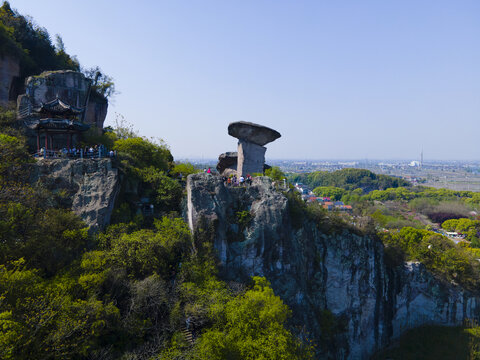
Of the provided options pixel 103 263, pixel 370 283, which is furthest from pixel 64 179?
pixel 370 283

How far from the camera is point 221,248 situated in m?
17.3

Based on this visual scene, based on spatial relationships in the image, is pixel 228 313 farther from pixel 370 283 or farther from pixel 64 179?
pixel 370 283

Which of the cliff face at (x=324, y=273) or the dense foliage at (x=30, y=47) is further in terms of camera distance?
the dense foliage at (x=30, y=47)

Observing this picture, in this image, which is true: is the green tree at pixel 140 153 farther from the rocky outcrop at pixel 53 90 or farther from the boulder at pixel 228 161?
the boulder at pixel 228 161

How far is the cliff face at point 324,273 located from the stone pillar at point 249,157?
15.7 feet

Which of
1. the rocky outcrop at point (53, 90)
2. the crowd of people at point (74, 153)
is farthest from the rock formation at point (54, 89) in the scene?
the crowd of people at point (74, 153)

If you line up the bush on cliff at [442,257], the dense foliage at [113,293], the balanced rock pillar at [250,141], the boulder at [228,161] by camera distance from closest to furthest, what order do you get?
the dense foliage at [113,293], the balanced rock pillar at [250,141], the bush on cliff at [442,257], the boulder at [228,161]

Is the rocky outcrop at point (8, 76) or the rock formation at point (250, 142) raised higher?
the rocky outcrop at point (8, 76)

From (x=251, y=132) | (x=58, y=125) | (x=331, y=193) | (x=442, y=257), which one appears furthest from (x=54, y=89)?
(x=331, y=193)

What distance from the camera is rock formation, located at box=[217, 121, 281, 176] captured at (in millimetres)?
24875

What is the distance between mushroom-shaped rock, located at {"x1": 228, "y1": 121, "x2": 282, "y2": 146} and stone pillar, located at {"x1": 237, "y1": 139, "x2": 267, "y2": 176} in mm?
436

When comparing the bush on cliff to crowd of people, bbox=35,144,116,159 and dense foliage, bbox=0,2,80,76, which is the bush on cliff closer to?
crowd of people, bbox=35,144,116,159

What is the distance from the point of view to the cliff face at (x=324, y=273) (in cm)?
1820

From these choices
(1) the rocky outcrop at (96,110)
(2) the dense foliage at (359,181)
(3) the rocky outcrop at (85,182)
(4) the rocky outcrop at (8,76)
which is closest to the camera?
(3) the rocky outcrop at (85,182)
